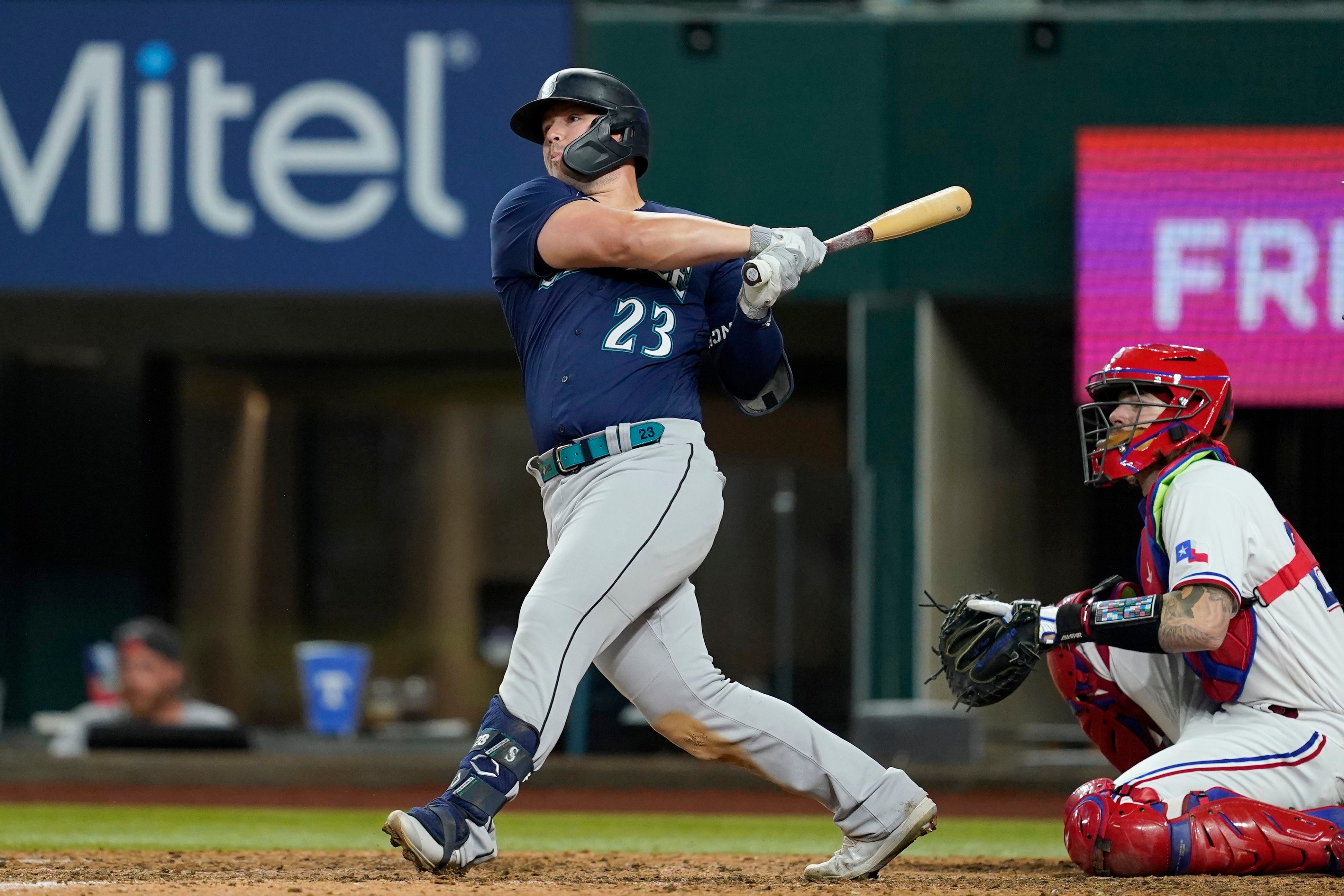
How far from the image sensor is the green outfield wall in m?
10.2

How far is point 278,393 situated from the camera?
43.4 feet

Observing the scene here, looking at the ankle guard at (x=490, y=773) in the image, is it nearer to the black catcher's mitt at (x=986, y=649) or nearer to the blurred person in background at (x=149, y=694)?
the black catcher's mitt at (x=986, y=649)

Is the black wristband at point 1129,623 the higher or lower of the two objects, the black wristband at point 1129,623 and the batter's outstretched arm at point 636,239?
the lower

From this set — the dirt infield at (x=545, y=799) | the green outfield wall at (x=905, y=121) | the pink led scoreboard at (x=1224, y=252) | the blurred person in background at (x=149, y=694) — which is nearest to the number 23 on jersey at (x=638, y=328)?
the dirt infield at (x=545, y=799)

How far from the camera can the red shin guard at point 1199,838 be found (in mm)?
3961

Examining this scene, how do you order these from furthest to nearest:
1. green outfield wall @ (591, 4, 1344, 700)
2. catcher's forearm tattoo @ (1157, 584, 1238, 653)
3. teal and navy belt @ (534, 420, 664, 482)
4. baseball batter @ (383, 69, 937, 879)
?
green outfield wall @ (591, 4, 1344, 700) < catcher's forearm tattoo @ (1157, 584, 1238, 653) < teal and navy belt @ (534, 420, 664, 482) < baseball batter @ (383, 69, 937, 879)

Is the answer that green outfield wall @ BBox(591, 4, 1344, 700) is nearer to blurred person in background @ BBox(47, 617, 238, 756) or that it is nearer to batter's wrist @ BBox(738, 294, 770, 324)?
blurred person in background @ BBox(47, 617, 238, 756)

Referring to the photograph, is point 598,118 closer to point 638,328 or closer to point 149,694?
point 638,328

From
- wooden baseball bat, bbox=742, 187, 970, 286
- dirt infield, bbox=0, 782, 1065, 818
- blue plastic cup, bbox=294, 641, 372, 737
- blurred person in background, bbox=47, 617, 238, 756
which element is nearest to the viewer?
wooden baseball bat, bbox=742, 187, 970, 286

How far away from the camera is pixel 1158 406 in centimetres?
439

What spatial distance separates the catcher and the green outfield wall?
577 cm

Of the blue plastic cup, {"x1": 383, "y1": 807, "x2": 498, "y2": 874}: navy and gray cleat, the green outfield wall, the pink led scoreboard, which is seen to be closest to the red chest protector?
{"x1": 383, "y1": 807, "x2": 498, "y2": 874}: navy and gray cleat

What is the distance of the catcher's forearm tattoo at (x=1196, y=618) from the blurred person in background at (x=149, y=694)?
5.93 meters

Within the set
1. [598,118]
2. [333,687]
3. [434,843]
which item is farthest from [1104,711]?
[333,687]
